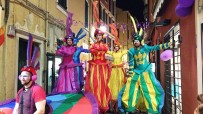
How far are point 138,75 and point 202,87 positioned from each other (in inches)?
90.6

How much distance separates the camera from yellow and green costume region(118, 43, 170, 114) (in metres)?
6.20

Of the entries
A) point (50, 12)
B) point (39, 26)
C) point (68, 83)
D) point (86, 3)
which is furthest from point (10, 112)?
point (86, 3)

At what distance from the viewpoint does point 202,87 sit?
4.20m

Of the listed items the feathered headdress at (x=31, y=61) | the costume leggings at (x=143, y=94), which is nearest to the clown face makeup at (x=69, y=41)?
the costume leggings at (x=143, y=94)

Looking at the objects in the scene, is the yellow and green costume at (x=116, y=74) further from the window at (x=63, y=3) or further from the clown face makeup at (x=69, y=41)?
the window at (x=63, y=3)

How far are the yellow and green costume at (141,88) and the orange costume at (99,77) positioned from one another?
2.36 feet

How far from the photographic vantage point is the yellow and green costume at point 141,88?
6195 mm

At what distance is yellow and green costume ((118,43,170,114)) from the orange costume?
72 centimetres

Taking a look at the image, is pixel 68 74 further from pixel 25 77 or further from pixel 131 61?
pixel 25 77

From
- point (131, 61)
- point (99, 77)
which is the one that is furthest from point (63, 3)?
point (131, 61)

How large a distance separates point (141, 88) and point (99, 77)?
1.29m

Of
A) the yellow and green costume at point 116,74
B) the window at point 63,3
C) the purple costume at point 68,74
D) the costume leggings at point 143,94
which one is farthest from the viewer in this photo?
the window at point 63,3

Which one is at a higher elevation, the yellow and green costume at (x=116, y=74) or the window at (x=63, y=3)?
the window at (x=63, y=3)

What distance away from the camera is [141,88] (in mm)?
6336
